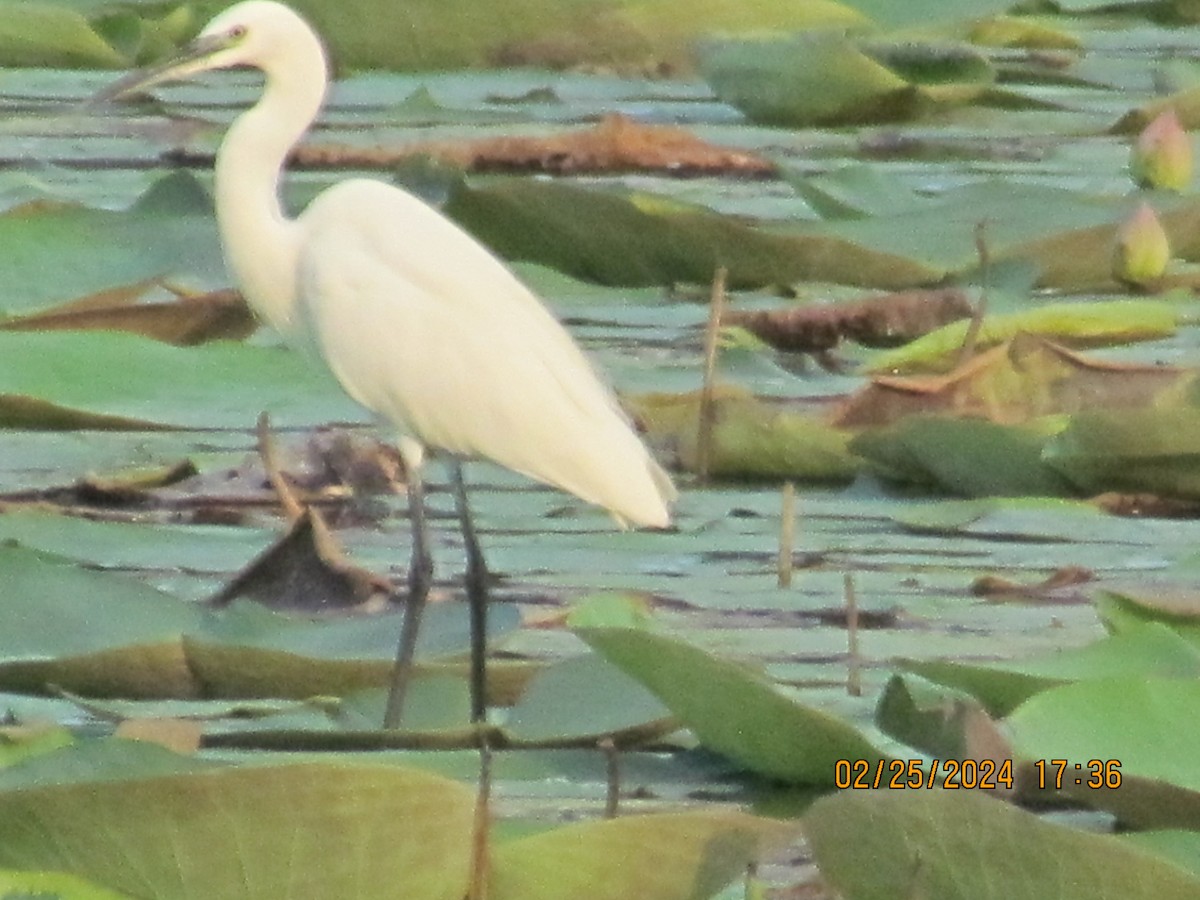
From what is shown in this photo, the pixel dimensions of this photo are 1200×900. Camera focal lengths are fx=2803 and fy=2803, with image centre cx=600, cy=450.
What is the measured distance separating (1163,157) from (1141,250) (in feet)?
2.08

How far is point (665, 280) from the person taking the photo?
429 centimetres

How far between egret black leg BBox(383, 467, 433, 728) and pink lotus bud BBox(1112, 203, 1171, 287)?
1603mm

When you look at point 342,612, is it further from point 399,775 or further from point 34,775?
point 399,775

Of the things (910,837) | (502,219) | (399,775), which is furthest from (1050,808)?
(502,219)

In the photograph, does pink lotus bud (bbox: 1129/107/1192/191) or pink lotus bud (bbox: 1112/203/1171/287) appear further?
pink lotus bud (bbox: 1129/107/1192/191)

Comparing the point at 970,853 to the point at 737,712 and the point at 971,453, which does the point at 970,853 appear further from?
the point at 971,453

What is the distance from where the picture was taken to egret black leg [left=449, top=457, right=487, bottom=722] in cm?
242

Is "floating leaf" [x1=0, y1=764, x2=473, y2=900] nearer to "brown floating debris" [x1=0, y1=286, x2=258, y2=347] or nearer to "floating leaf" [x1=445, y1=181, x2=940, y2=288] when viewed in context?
"brown floating debris" [x1=0, y1=286, x2=258, y2=347]

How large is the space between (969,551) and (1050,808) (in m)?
0.91

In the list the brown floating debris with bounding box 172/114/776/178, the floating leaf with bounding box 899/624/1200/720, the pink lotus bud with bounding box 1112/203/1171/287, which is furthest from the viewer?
the brown floating debris with bounding box 172/114/776/178

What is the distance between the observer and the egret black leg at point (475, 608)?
7.95ft

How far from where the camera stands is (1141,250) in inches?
171

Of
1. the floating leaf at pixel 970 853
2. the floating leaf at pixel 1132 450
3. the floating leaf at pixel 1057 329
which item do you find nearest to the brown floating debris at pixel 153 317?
the floating leaf at pixel 1057 329

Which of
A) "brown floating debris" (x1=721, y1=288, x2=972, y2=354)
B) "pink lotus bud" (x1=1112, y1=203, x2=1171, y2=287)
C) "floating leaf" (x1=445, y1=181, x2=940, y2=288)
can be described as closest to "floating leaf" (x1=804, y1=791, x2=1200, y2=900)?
"brown floating debris" (x1=721, y1=288, x2=972, y2=354)
